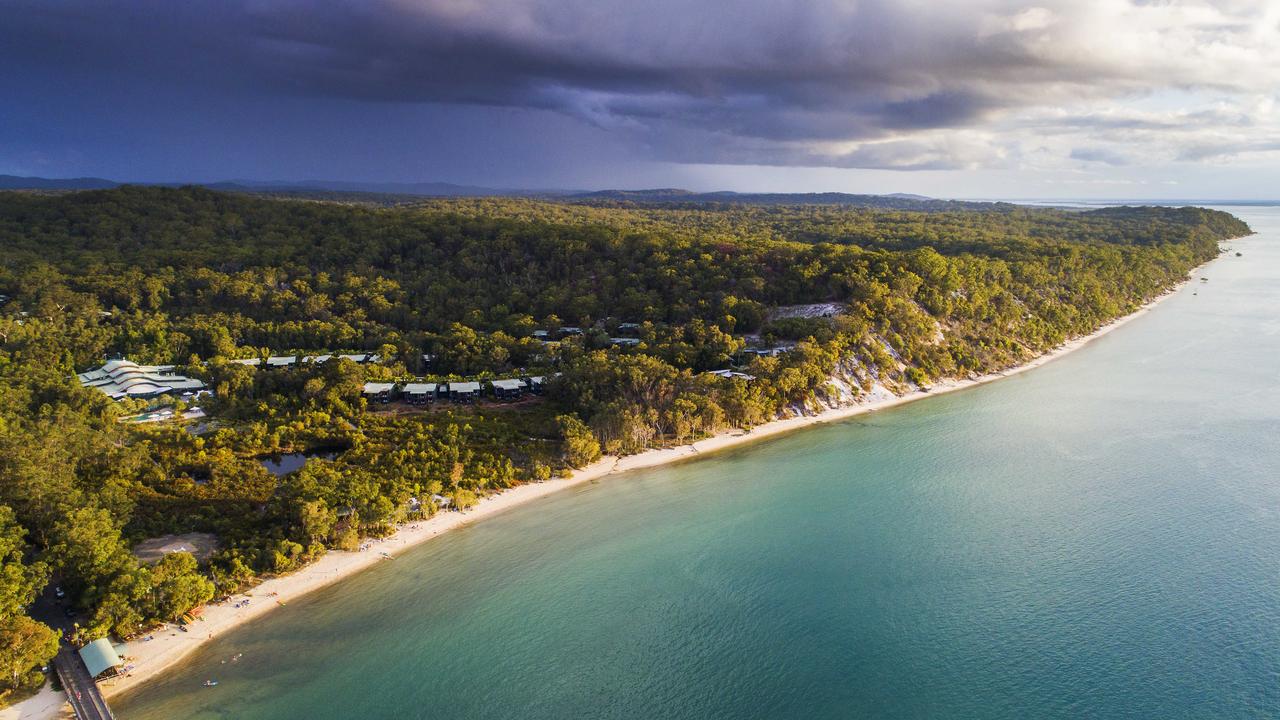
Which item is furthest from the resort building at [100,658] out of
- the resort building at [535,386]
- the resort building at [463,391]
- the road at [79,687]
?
the resort building at [535,386]

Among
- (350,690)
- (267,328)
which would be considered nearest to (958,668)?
(350,690)

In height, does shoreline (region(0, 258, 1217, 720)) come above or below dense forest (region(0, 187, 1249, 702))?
below

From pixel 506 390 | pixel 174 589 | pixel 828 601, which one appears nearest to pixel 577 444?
pixel 506 390

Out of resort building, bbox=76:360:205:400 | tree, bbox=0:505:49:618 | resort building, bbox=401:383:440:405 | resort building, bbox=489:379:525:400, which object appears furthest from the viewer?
resort building, bbox=489:379:525:400

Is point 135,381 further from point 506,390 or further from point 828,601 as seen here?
point 828,601


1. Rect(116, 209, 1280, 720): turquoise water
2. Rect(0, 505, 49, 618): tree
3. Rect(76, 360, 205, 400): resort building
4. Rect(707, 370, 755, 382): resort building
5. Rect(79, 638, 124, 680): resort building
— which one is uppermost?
Rect(0, 505, 49, 618): tree

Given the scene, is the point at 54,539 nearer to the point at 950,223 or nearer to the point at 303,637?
the point at 303,637

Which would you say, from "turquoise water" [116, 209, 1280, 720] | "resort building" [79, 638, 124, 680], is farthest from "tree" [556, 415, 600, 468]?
"resort building" [79, 638, 124, 680]

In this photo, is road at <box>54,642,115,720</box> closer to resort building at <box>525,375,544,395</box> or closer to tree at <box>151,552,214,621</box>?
tree at <box>151,552,214,621</box>
